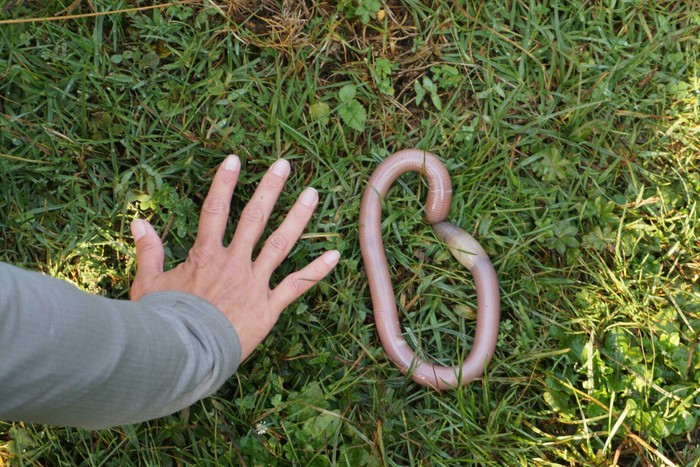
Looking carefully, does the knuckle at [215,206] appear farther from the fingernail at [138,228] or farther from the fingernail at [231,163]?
the fingernail at [138,228]

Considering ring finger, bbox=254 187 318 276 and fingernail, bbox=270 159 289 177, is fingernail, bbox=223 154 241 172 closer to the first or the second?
fingernail, bbox=270 159 289 177

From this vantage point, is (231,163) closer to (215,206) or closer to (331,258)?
(215,206)

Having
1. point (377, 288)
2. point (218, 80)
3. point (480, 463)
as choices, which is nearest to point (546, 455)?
point (480, 463)

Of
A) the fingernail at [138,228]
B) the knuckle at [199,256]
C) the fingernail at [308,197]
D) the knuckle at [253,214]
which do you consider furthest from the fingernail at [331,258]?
the fingernail at [138,228]

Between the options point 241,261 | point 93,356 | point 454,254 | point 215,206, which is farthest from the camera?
point 454,254

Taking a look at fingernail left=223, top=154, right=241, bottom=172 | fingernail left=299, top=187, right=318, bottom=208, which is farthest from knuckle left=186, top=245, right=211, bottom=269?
fingernail left=299, top=187, right=318, bottom=208

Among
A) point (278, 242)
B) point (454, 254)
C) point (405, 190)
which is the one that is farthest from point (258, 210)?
point (454, 254)
